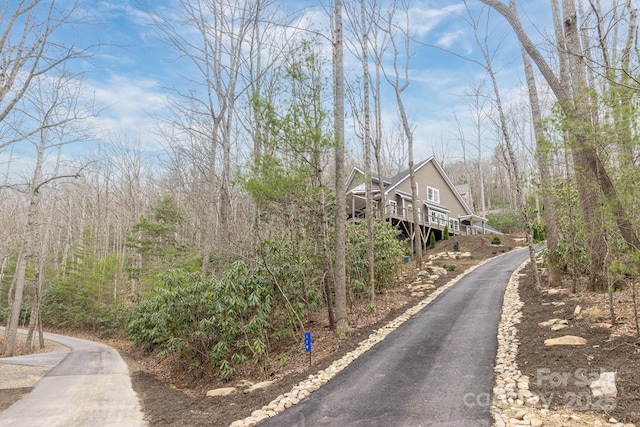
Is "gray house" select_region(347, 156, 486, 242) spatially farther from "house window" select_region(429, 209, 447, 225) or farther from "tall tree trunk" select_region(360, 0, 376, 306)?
"tall tree trunk" select_region(360, 0, 376, 306)

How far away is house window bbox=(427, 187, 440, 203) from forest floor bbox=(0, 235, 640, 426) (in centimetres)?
1507

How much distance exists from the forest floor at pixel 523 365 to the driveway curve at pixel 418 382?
0.63m

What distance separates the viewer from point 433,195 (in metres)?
26.1

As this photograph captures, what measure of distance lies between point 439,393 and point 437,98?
1537 centimetres

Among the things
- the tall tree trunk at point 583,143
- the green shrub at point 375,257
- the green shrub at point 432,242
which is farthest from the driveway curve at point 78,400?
the green shrub at point 432,242

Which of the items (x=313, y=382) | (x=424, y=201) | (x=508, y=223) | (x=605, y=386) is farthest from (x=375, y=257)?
(x=508, y=223)

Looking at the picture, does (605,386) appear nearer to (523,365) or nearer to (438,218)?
(523,365)

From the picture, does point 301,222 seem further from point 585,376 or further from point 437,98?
point 437,98

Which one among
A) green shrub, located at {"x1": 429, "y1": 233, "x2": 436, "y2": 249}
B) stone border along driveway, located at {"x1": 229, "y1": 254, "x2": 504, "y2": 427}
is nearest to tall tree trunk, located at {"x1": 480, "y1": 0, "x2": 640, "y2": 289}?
stone border along driveway, located at {"x1": 229, "y1": 254, "x2": 504, "y2": 427}

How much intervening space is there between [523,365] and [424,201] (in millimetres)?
20300

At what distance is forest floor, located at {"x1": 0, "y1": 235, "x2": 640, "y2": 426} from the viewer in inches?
174

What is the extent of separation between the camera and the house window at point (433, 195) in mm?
25812

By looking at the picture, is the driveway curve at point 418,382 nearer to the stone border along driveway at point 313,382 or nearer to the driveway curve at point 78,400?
the stone border along driveway at point 313,382

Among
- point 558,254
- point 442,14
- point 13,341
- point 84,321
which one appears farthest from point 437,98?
point 84,321
